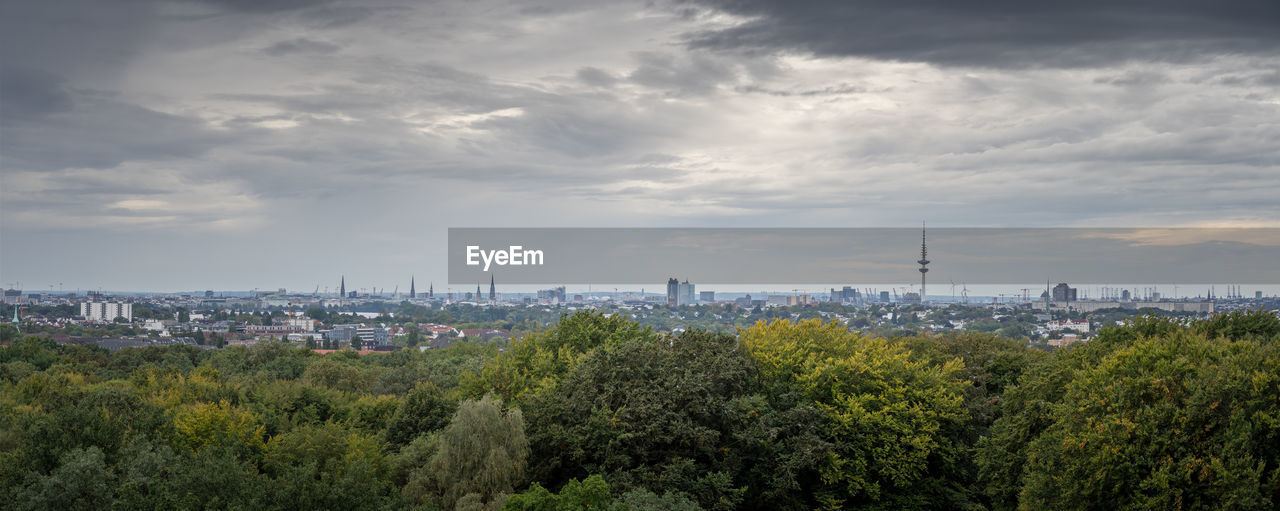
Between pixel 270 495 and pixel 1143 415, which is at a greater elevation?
pixel 1143 415

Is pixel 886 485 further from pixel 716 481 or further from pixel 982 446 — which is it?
pixel 716 481

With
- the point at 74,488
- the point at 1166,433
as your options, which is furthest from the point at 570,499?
the point at 1166,433

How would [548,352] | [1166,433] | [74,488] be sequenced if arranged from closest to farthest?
[1166,433] → [74,488] → [548,352]

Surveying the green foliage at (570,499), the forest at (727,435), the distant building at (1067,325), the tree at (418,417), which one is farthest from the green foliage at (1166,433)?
the distant building at (1067,325)

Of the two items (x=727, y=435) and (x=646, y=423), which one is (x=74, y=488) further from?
(x=727, y=435)

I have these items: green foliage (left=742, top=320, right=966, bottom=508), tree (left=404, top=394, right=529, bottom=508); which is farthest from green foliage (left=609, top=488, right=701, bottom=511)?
green foliage (left=742, top=320, right=966, bottom=508)

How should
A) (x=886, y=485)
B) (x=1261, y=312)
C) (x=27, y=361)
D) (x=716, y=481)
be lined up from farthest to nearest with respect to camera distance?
(x=27, y=361), (x=886, y=485), (x=1261, y=312), (x=716, y=481)

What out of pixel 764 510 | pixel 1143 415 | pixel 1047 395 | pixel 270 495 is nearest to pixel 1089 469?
pixel 1143 415
